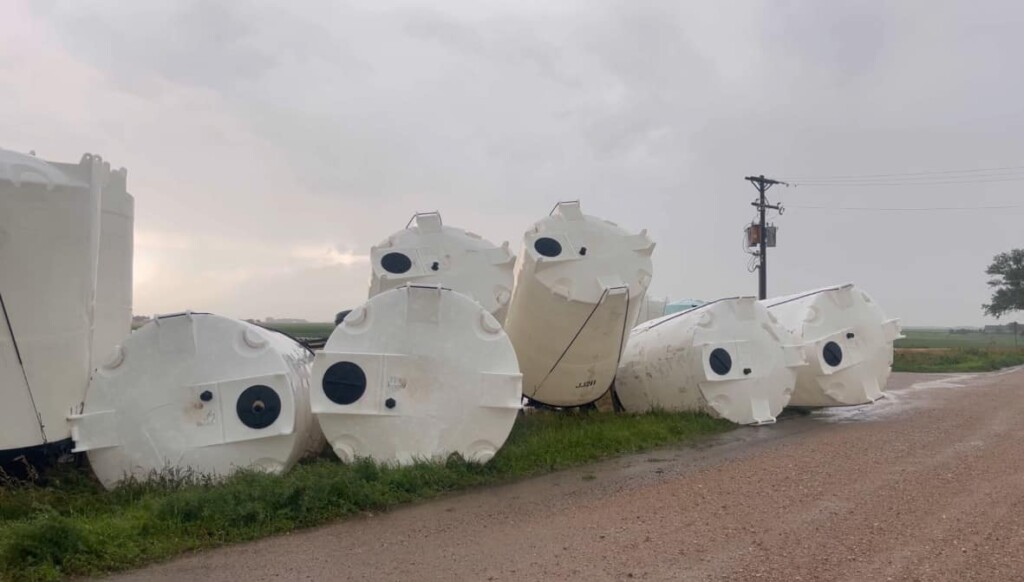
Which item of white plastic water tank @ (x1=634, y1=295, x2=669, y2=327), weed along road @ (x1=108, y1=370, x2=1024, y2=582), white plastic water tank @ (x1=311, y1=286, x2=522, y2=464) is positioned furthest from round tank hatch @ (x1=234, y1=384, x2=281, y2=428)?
white plastic water tank @ (x1=634, y1=295, x2=669, y2=327)

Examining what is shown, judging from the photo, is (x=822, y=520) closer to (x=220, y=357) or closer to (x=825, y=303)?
(x=220, y=357)

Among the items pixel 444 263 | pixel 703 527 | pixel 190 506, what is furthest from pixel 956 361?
pixel 190 506

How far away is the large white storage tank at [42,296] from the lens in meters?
7.45

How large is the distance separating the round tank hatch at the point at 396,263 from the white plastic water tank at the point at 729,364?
15.0 feet

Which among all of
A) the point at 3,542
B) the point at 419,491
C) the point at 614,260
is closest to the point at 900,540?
the point at 419,491

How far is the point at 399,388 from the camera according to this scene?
802 cm

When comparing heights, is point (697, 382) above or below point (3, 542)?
above

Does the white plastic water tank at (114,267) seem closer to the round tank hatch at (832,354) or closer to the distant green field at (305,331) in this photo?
the distant green field at (305,331)

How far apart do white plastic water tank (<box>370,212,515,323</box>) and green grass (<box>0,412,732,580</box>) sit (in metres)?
2.55

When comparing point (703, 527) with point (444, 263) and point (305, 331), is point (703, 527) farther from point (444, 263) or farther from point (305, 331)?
point (305, 331)

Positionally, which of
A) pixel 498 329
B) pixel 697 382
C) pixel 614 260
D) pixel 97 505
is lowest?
pixel 97 505

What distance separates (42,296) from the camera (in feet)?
25.1

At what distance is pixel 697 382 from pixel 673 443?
157 centimetres

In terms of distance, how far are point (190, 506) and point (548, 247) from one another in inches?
237
